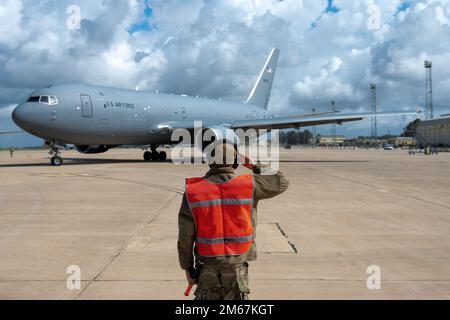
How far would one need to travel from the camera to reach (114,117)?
26812 mm

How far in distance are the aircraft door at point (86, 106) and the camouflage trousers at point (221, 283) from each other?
76.4ft

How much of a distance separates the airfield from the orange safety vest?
1.69 metres

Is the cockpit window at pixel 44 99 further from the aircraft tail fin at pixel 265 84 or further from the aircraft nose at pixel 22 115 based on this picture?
the aircraft tail fin at pixel 265 84

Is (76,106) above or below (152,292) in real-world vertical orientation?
above

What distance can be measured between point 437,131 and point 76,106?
9637 centimetres

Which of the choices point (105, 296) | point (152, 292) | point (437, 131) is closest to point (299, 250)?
point (152, 292)

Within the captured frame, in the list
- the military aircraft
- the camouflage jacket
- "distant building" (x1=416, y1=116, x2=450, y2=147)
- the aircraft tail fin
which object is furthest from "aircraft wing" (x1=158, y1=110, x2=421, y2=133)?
"distant building" (x1=416, y1=116, x2=450, y2=147)

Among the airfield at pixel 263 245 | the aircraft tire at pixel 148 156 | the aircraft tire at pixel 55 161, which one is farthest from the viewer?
the aircraft tire at pixel 148 156

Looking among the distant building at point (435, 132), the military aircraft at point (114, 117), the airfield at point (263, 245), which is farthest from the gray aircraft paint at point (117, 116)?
the distant building at point (435, 132)

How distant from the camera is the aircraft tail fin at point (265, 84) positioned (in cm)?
4375
